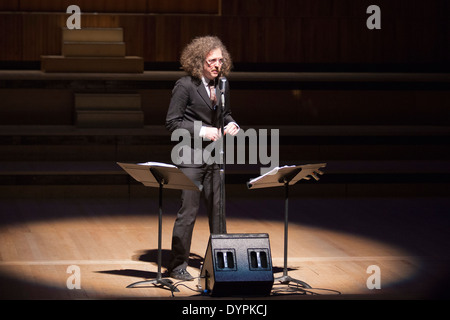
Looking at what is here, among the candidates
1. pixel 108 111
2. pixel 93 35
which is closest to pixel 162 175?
pixel 108 111

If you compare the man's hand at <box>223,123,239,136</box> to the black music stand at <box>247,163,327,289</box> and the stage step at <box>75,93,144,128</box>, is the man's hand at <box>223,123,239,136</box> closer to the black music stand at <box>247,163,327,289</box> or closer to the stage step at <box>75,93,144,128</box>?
the black music stand at <box>247,163,327,289</box>

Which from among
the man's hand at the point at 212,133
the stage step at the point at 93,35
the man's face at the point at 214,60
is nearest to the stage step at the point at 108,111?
the stage step at the point at 93,35

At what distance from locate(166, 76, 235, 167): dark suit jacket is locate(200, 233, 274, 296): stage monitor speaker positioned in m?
0.61

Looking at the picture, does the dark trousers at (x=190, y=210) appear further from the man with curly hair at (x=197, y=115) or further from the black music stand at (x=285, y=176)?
the black music stand at (x=285, y=176)

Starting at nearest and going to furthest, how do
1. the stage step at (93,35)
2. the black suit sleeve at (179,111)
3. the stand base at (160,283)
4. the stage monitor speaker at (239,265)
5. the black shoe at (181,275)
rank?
the stage monitor speaker at (239,265) → the stand base at (160,283) → the black suit sleeve at (179,111) → the black shoe at (181,275) → the stage step at (93,35)

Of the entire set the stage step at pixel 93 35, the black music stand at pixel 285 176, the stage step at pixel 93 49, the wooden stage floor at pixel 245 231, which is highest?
the stage step at pixel 93 35

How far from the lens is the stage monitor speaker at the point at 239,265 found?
13.4 feet

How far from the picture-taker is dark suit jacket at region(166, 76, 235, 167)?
459 cm

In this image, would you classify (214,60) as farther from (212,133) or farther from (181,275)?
(181,275)

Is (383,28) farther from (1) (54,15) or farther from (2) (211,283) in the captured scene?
(2) (211,283)

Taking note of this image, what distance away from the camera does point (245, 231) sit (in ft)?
19.7

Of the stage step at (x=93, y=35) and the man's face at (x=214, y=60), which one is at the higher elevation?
the stage step at (x=93, y=35)

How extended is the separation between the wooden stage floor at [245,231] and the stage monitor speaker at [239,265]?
0.13 metres
